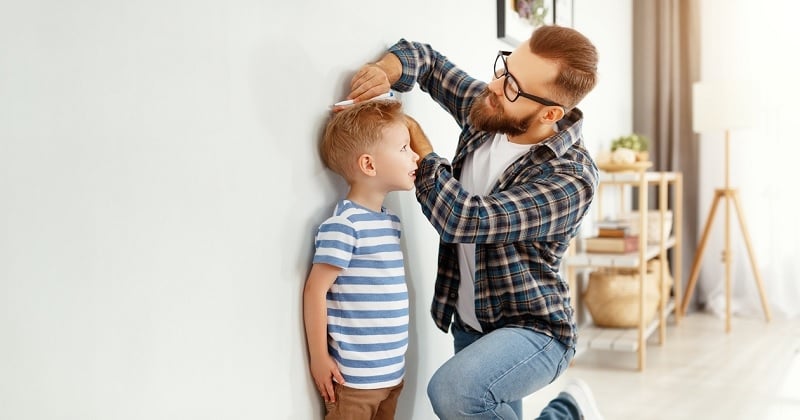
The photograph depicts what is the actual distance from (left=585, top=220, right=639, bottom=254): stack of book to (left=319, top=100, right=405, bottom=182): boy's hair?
2037 mm

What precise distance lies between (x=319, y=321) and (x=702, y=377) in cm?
217

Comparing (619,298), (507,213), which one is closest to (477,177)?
(507,213)

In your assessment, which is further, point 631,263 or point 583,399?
point 631,263

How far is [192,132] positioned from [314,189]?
374 mm

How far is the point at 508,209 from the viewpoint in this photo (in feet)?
4.93

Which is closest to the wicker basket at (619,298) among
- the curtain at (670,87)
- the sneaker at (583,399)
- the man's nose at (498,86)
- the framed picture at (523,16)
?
the curtain at (670,87)

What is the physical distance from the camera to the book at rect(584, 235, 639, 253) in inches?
130

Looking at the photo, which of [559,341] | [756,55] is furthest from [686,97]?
[559,341]

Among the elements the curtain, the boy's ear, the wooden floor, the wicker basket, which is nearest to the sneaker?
the wooden floor

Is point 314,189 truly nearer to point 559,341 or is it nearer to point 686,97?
point 559,341

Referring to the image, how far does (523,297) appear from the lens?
1639 mm

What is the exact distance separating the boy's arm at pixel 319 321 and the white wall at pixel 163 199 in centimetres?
3

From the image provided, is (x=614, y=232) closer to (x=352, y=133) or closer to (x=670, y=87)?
(x=670, y=87)

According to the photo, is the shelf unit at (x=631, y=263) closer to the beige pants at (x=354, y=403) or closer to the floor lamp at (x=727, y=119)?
the floor lamp at (x=727, y=119)
